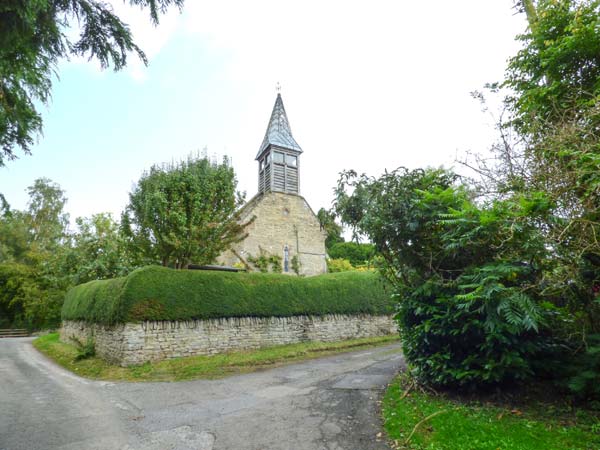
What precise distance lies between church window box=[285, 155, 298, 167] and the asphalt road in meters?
18.5

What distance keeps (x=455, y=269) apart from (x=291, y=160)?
21.0m

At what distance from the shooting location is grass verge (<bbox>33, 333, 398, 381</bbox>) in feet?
31.7

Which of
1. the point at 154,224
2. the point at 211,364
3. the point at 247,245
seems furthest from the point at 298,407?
the point at 247,245

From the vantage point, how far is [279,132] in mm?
26859

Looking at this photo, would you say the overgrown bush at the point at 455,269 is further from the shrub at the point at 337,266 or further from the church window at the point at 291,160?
the church window at the point at 291,160

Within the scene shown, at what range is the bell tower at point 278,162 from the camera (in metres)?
25.2

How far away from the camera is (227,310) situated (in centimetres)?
1240

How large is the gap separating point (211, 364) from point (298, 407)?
17.1 feet

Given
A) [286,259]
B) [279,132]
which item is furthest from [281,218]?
[279,132]

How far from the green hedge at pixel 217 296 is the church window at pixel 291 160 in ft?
39.7

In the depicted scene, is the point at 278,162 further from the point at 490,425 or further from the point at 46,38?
the point at 490,425

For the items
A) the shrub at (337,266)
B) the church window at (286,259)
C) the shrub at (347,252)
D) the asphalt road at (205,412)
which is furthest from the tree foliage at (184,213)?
the shrub at (347,252)

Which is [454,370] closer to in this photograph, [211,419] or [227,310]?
[211,419]

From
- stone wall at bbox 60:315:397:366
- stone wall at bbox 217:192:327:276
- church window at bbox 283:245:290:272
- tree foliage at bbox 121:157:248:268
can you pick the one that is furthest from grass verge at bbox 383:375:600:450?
church window at bbox 283:245:290:272
